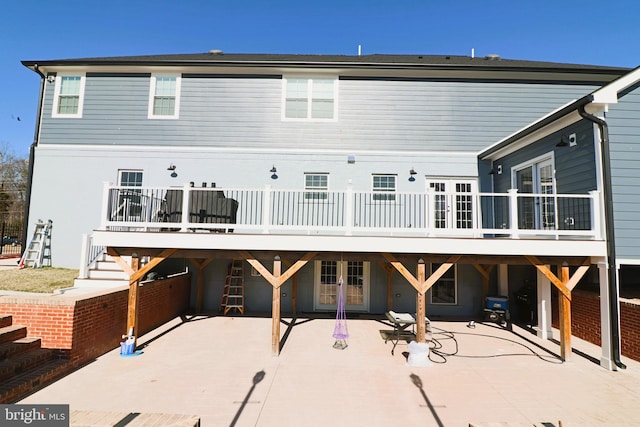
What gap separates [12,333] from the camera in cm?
529

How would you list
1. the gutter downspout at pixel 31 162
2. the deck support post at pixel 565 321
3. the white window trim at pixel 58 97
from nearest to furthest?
1. the deck support post at pixel 565 321
2. the gutter downspout at pixel 31 162
3. the white window trim at pixel 58 97

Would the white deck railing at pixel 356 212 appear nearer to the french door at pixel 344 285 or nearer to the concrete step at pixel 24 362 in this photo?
the french door at pixel 344 285

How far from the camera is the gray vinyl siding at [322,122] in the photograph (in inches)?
414

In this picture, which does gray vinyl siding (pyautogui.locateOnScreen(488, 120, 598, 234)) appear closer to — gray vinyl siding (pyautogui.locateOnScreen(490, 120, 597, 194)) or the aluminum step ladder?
gray vinyl siding (pyautogui.locateOnScreen(490, 120, 597, 194))

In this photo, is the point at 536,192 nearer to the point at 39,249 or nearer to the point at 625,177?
the point at 625,177

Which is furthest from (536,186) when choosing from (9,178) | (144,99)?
(9,178)

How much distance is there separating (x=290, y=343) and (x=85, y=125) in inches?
389

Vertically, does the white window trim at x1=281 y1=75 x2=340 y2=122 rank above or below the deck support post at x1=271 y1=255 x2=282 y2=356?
above

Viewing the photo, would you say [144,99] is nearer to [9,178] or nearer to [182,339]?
[182,339]

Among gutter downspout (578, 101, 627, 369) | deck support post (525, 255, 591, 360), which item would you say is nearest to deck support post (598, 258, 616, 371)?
gutter downspout (578, 101, 627, 369)

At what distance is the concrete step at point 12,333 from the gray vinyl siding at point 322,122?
6.66 metres

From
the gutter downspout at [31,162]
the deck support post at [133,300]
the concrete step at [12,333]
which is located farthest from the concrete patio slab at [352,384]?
the gutter downspout at [31,162]

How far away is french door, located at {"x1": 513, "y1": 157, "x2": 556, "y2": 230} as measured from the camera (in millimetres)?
7945

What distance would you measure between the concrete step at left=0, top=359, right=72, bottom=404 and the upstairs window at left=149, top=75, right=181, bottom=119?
7.96 metres
